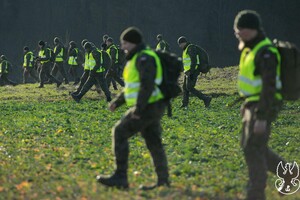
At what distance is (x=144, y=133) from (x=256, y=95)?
1.63 m

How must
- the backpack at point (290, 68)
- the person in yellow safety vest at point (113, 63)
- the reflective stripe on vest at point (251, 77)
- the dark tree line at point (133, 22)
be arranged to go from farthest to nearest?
the dark tree line at point (133, 22) → the person in yellow safety vest at point (113, 63) → the backpack at point (290, 68) → the reflective stripe on vest at point (251, 77)

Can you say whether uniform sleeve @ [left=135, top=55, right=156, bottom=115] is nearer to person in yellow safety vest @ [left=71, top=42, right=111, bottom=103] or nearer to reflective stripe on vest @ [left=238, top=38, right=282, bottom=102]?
reflective stripe on vest @ [left=238, top=38, right=282, bottom=102]

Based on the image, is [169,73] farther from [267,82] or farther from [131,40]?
[267,82]

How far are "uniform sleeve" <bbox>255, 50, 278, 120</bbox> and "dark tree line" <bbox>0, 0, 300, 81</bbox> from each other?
50008 mm

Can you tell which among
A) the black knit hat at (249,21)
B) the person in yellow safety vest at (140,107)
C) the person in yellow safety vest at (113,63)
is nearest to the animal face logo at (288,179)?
the person in yellow safety vest at (140,107)

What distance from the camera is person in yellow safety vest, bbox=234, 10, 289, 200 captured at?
7113 millimetres

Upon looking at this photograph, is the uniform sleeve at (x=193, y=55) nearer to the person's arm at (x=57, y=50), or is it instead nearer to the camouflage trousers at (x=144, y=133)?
the camouflage trousers at (x=144, y=133)

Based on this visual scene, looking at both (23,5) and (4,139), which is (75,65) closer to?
(4,139)

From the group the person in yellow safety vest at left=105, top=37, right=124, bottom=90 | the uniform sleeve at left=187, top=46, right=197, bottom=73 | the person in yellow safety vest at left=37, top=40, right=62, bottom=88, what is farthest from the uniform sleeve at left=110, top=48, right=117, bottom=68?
the uniform sleeve at left=187, top=46, right=197, bottom=73

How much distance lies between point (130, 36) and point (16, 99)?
57.0 ft

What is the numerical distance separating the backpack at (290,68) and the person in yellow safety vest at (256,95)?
0.23 feet

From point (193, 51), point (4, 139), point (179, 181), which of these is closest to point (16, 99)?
point (193, 51)

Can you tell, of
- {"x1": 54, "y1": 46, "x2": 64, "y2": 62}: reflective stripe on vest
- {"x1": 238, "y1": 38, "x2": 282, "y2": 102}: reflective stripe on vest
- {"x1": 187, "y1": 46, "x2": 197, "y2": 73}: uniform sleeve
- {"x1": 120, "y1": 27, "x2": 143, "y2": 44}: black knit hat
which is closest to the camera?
{"x1": 238, "y1": 38, "x2": 282, "y2": 102}: reflective stripe on vest

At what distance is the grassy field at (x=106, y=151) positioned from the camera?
27.2ft
